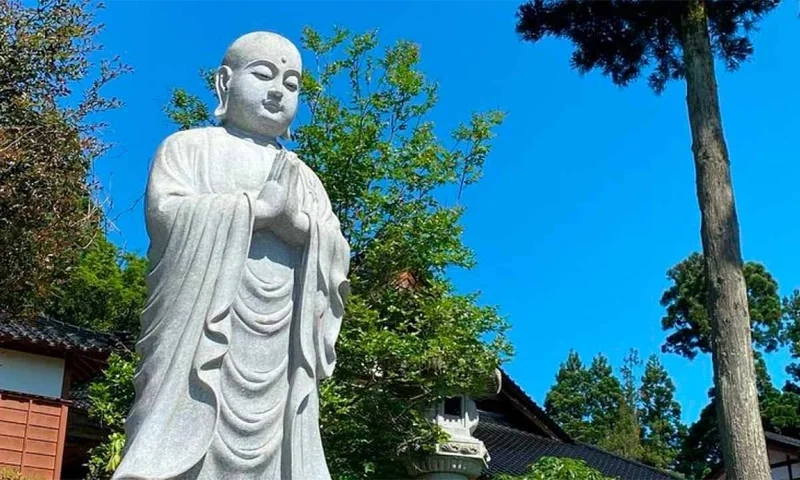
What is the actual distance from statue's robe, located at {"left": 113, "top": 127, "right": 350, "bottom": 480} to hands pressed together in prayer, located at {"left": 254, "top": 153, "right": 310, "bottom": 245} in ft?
0.19

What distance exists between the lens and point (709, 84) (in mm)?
12039

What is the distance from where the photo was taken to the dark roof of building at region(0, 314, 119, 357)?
16.1 metres

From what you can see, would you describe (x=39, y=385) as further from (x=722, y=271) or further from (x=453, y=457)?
(x=722, y=271)

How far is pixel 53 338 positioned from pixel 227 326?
12846mm

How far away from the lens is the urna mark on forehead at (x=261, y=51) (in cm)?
559

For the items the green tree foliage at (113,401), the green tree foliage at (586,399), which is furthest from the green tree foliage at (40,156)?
the green tree foliage at (586,399)

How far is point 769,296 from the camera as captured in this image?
33250 millimetres

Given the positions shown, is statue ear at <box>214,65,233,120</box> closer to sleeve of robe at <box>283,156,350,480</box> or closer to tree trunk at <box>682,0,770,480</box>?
sleeve of robe at <box>283,156,350,480</box>

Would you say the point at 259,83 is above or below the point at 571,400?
below

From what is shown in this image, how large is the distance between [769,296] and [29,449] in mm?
25882

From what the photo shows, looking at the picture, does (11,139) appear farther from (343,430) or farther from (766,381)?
(766,381)

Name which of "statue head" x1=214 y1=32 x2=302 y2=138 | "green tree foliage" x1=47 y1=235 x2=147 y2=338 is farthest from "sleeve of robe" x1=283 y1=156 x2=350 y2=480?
"green tree foliage" x1=47 y1=235 x2=147 y2=338

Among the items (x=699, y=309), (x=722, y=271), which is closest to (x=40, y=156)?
(x=722, y=271)

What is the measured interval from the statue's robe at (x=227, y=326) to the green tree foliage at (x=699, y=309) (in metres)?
28.9
